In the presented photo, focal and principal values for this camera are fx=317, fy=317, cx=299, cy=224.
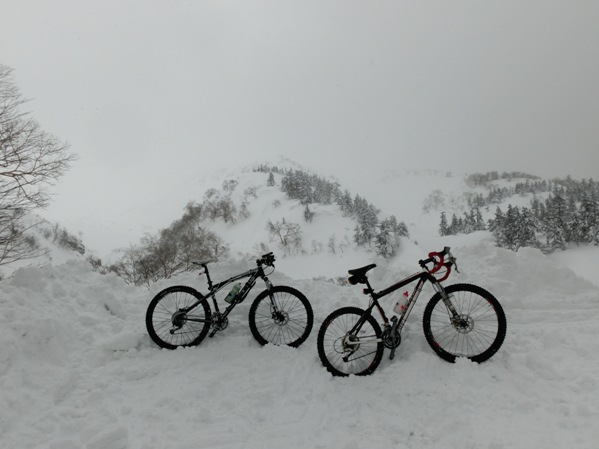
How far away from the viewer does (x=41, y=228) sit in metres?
53.2

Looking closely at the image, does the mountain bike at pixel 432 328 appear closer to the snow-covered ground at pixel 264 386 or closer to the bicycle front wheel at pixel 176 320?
the snow-covered ground at pixel 264 386

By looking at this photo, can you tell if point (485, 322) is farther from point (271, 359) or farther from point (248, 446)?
point (248, 446)

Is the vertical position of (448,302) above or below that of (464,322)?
above

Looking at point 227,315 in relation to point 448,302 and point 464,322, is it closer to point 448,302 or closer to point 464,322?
point 448,302

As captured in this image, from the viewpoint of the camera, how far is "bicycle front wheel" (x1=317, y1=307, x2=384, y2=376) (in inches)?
162

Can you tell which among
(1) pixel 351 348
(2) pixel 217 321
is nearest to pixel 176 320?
(2) pixel 217 321

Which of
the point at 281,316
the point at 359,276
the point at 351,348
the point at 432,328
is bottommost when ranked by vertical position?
the point at 351,348

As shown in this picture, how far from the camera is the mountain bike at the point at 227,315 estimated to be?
470 cm

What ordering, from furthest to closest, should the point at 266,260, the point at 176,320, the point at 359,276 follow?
the point at 266,260 < the point at 176,320 < the point at 359,276

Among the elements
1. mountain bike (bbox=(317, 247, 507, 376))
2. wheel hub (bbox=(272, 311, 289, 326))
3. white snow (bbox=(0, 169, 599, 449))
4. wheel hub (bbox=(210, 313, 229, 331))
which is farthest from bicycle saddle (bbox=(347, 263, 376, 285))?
wheel hub (bbox=(210, 313, 229, 331))

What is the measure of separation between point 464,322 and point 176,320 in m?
3.99

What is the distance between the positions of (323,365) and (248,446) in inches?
56.2

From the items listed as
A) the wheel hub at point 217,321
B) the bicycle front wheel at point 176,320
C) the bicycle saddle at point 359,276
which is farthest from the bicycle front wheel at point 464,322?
the bicycle front wheel at point 176,320

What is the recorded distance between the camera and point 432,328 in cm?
441
